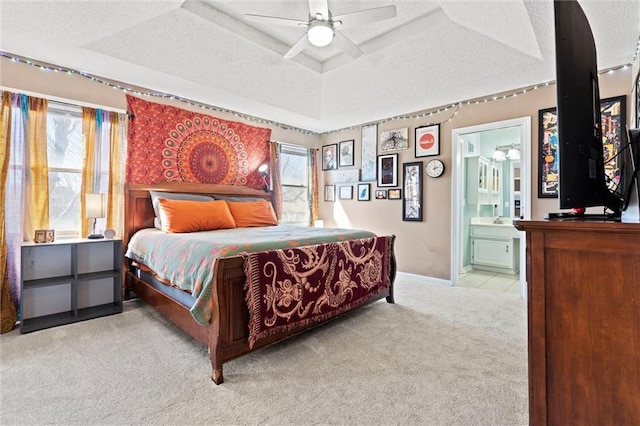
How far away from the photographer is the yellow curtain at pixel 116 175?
10.8 feet

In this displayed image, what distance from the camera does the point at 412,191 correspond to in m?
4.53

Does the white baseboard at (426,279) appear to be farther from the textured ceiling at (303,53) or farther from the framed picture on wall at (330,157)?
the textured ceiling at (303,53)

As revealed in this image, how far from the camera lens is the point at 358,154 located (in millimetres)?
5199

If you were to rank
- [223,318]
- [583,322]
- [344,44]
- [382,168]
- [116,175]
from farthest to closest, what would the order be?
[382,168] < [116,175] < [344,44] < [223,318] < [583,322]

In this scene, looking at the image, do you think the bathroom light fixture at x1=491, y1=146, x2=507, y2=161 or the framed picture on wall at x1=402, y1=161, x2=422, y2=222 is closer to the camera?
the framed picture on wall at x1=402, y1=161, x2=422, y2=222

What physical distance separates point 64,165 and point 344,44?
3.05 m

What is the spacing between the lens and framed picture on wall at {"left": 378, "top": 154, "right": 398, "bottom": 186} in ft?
15.5

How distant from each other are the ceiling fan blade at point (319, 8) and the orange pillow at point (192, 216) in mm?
2197

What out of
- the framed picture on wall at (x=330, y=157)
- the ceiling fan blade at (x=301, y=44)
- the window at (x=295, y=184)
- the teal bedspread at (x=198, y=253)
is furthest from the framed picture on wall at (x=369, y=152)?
the ceiling fan blade at (x=301, y=44)

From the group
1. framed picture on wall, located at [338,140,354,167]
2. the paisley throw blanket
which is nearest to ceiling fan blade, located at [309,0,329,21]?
the paisley throw blanket

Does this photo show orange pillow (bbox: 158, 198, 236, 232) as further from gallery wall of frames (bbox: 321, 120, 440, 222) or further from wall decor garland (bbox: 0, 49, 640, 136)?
gallery wall of frames (bbox: 321, 120, 440, 222)

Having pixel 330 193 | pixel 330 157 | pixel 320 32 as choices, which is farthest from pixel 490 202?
pixel 320 32

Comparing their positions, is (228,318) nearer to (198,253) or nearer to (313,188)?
(198,253)

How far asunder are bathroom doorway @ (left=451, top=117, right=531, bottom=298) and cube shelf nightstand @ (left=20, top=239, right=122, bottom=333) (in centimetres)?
432
